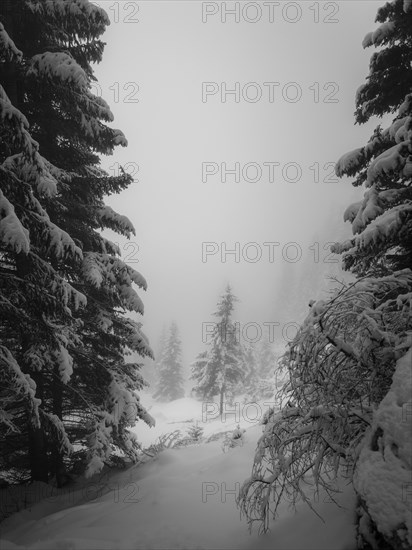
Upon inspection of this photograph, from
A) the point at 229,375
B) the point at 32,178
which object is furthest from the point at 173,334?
the point at 32,178

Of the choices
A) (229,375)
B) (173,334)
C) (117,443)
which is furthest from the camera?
(173,334)

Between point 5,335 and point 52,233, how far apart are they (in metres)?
2.64

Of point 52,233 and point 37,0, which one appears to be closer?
point 52,233

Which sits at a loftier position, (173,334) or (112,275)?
(173,334)

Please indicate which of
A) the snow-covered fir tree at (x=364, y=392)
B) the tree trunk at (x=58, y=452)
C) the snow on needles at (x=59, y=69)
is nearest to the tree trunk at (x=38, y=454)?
the tree trunk at (x=58, y=452)

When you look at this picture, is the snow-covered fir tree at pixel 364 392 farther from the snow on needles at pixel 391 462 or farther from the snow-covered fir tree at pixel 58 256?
the snow-covered fir tree at pixel 58 256

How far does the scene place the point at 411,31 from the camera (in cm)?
614

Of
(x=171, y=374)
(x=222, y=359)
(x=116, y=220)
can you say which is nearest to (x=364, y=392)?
(x=116, y=220)

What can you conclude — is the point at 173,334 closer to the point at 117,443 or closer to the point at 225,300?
the point at 225,300

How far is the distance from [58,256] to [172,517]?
4481mm

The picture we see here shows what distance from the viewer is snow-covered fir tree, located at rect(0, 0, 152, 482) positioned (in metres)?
5.37

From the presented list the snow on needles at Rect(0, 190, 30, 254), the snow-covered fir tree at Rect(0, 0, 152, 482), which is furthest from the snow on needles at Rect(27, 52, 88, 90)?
the snow on needles at Rect(0, 190, 30, 254)

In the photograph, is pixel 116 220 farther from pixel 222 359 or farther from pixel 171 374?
pixel 171 374

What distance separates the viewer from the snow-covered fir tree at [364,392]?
2836mm
